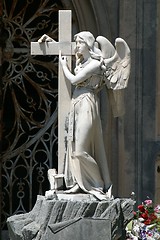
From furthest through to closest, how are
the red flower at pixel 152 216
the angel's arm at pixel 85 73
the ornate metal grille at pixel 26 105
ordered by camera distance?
the ornate metal grille at pixel 26 105 < the red flower at pixel 152 216 < the angel's arm at pixel 85 73

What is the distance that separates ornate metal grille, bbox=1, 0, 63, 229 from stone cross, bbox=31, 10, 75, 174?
3485mm

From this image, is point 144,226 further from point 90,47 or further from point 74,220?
point 90,47

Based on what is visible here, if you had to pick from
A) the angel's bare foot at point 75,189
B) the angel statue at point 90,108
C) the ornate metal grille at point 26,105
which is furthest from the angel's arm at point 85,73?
the ornate metal grille at point 26,105

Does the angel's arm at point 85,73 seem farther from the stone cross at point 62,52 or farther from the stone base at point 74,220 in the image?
the stone base at point 74,220

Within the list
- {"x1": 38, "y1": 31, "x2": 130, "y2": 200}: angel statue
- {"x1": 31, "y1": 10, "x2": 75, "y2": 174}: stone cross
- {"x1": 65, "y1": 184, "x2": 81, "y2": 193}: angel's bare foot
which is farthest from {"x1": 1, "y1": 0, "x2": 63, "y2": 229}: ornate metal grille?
{"x1": 65, "y1": 184, "x2": 81, "y2": 193}: angel's bare foot

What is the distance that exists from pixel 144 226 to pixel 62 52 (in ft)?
5.78

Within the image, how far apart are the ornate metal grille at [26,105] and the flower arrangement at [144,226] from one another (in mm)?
3371

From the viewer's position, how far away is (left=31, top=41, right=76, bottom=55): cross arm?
39.7 feet

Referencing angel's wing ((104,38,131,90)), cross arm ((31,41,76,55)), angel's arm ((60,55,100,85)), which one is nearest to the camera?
angel's arm ((60,55,100,85))

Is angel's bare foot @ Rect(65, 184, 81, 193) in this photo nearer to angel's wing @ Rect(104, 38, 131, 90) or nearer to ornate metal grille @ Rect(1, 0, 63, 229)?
angel's wing @ Rect(104, 38, 131, 90)

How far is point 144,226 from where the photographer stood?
39.5 ft

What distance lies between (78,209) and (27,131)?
4531 millimetres

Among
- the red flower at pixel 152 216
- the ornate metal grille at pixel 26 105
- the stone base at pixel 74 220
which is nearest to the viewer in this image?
the stone base at pixel 74 220

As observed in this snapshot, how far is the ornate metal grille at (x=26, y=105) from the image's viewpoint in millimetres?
15617
